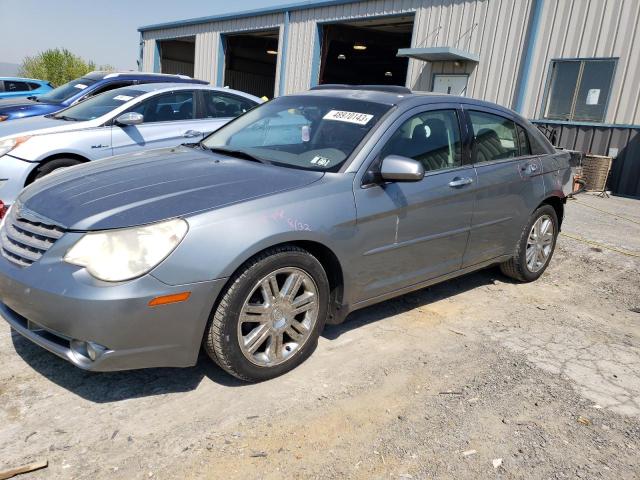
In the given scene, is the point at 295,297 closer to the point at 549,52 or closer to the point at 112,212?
the point at 112,212

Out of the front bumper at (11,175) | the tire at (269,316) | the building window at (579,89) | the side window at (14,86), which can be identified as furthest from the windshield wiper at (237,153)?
the side window at (14,86)

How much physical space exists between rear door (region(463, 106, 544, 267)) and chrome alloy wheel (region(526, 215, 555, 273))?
11.8 inches

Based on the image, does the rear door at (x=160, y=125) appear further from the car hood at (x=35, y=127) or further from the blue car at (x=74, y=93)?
the blue car at (x=74, y=93)

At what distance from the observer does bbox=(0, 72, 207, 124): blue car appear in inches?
363

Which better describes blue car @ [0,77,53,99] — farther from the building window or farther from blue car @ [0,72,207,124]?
the building window

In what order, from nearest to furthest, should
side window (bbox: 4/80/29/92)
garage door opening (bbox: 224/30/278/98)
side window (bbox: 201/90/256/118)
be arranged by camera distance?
side window (bbox: 201/90/256/118)
side window (bbox: 4/80/29/92)
garage door opening (bbox: 224/30/278/98)

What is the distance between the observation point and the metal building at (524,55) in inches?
424

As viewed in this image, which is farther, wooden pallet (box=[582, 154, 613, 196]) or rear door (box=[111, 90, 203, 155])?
wooden pallet (box=[582, 154, 613, 196])

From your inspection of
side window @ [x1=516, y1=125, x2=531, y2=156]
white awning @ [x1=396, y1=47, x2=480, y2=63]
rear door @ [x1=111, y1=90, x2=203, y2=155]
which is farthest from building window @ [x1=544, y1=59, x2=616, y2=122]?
rear door @ [x1=111, y1=90, x2=203, y2=155]

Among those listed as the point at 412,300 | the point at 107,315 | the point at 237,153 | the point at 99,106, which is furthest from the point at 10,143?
the point at 412,300

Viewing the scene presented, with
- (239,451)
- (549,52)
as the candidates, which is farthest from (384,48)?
(239,451)

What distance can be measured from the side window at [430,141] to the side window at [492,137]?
244mm

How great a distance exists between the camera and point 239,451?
2.51 m

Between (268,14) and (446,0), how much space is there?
22.5 feet
